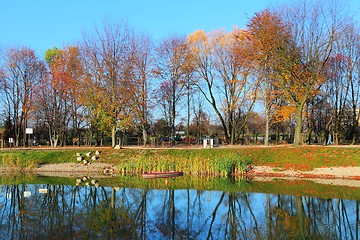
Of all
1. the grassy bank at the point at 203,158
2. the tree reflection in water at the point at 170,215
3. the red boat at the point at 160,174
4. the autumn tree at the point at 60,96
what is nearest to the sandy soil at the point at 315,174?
the grassy bank at the point at 203,158

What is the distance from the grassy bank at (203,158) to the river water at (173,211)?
446 centimetres

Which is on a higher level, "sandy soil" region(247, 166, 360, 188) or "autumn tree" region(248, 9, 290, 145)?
"autumn tree" region(248, 9, 290, 145)

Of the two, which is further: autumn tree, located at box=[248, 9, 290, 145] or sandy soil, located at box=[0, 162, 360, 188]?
autumn tree, located at box=[248, 9, 290, 145]

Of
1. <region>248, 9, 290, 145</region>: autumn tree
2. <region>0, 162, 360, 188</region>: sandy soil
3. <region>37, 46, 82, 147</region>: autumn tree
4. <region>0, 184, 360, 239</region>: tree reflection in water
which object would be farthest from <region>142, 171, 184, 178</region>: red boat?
<region>37, 46, 82, 147</region>: autumn tree

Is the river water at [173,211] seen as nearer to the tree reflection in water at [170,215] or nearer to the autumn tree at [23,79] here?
the tree reflection in water at [170,215]

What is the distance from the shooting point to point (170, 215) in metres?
15.4

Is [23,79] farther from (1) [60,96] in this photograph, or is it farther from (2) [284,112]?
(2) [284,112]

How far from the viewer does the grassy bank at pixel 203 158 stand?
28.5m

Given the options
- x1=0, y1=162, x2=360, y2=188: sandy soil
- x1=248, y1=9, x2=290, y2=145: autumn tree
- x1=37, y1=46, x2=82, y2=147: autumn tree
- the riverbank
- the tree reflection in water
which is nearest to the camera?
the tree reflection in water

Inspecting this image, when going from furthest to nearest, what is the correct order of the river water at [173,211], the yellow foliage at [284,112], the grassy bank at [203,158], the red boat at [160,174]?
the yellow foliage at [284,112], the grassy bank at [203,158], the red boat at [160,174], the river water at [173,211]

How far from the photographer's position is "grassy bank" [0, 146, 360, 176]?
28.5 m

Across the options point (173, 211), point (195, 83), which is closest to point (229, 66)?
point (195, 83)

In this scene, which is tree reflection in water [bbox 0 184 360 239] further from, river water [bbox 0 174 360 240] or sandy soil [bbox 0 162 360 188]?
A: sandy soil [bbox 0 162 360 188]

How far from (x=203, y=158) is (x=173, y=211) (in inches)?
568
